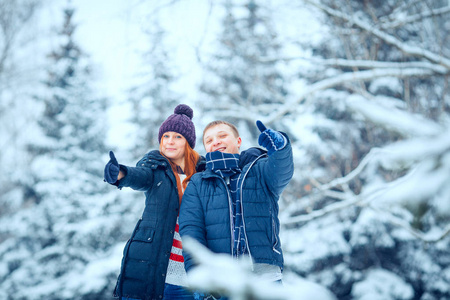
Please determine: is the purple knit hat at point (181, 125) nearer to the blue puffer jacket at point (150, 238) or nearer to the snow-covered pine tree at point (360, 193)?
the blue puffer jacket at point (150, 238)

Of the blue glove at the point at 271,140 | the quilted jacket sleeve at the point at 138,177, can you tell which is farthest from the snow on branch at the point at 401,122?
the quilted jacket sleeve at the point at 138,177

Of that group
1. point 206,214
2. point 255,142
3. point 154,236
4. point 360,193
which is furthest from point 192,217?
point 255,142

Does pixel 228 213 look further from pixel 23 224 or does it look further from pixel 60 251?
pixel 23 224

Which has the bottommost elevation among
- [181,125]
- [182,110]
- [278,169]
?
[278,169]

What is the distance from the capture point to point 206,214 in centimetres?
185

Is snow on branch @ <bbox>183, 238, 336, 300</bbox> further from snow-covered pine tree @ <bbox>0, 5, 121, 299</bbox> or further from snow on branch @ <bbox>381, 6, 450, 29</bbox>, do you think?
snow-covered pine tree @ <bbox>0, 5, 121, 299</bbox>

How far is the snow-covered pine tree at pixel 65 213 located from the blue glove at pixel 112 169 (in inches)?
243

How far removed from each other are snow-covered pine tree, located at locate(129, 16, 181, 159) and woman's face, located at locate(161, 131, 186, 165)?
6285 mm

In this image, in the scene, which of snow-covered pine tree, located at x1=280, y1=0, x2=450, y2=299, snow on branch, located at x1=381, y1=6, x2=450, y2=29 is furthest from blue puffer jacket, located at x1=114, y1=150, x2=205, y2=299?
snow on branch, located at x1=381, y1=6, x2=450, y2=29

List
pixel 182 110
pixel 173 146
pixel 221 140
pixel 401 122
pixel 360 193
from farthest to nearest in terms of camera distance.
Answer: pixel 360 193 → pixel 182 110 → pixel 173 146 → pixel 221 140 → pixel 401 122

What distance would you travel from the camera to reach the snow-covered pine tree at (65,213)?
7730mm

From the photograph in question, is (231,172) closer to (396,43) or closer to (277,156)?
(277,156)

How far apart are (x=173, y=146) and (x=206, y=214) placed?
2.15 ft

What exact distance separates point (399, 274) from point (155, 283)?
657 cm
